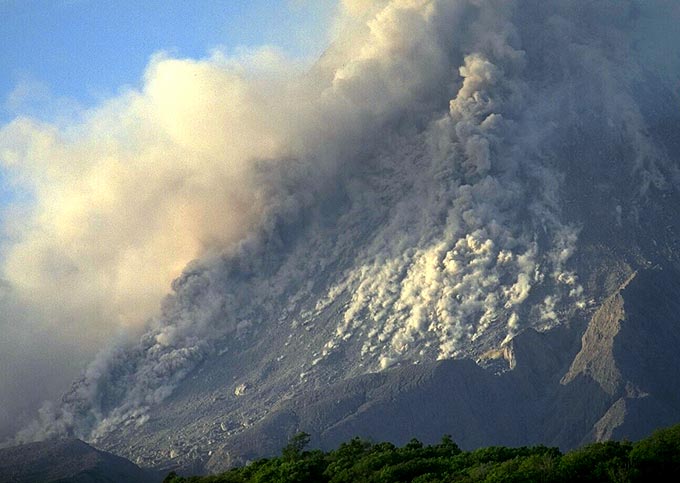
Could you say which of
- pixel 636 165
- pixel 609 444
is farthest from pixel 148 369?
pixel 609 444

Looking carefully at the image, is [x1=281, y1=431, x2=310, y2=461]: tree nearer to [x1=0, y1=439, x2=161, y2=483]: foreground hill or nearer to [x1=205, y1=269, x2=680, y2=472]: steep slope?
[x1=0, y1=439, x2=161, y2=483]: foreground hill

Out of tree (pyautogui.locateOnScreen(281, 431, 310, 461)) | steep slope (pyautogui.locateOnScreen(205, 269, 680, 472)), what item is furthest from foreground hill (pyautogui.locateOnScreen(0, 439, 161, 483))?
tree (pyautogui.locateOnScreen(281, 431, 310, 461))

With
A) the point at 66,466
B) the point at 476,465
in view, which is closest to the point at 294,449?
the point at 476,465

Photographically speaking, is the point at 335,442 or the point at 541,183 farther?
the point at 541,183

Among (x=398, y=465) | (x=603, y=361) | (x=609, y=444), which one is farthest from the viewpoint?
(x=603, y=361)

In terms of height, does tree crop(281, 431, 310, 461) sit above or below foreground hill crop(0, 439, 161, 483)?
below

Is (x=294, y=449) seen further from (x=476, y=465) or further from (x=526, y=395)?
(x=526, y=395)

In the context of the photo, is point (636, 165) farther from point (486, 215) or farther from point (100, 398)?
point (100, 398)

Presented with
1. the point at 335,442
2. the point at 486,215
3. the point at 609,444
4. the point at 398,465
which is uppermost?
the point at 486,215

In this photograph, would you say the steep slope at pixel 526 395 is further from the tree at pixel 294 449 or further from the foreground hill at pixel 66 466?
the tree at pixel 294 449

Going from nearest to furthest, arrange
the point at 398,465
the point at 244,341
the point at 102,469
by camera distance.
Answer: the point at 398,465 < the point at 102,469 < the point at 244,341
